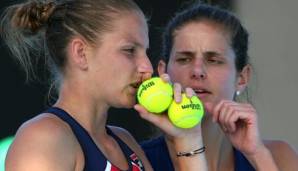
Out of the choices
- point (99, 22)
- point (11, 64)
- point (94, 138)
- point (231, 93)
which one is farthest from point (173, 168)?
point (11, 64)

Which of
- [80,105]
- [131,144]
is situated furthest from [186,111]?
[131,144]

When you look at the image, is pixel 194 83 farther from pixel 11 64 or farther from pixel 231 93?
pixel 11 64

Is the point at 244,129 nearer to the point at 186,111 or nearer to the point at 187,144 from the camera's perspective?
the point at 187,144

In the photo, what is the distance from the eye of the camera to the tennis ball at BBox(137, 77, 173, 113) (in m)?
2.65

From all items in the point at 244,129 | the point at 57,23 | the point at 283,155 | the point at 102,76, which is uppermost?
the point at 57,23

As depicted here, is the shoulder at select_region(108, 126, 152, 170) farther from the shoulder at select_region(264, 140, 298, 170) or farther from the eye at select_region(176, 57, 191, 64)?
the shoulder at select_region(264, 140, 298, 170)

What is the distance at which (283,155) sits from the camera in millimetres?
3510

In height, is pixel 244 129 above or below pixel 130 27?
below

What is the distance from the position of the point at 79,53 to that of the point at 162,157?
0.87m

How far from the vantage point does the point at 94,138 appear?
282cm

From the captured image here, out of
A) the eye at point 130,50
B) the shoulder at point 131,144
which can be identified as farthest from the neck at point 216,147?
the eye at point 130,50

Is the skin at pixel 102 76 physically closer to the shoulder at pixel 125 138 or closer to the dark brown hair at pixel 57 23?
the dark brown hair at pixel 57 23

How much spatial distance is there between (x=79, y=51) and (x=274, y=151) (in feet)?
3.85

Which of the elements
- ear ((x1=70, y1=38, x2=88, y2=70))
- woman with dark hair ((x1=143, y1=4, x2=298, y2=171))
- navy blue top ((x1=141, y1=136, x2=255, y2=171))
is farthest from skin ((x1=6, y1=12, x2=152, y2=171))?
navy blue top ((x1=141, y1=136, x2=255, y2=171))
